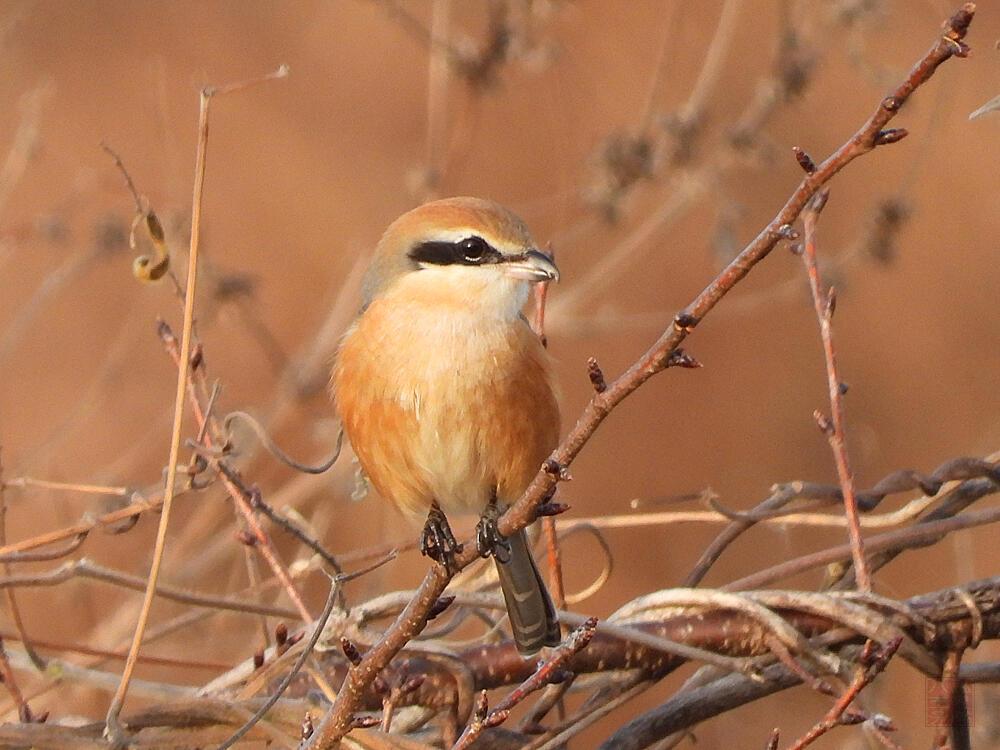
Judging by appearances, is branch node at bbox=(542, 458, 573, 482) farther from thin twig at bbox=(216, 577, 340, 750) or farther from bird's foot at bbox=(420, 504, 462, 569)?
bird's foot at bbox=(420, 504, 462, 569)

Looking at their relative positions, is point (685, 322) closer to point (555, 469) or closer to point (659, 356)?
point (659, 356)

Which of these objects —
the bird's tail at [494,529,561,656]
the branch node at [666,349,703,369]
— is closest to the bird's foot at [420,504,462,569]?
the bird's tail at [494,529,561,656]

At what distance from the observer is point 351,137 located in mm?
6023

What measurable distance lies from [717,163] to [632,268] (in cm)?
175

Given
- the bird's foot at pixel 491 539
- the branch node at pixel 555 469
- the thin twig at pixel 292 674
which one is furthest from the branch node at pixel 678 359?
the thin twig at pixel 292 674

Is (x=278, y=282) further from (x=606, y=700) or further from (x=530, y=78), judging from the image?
(x=606, y=700)

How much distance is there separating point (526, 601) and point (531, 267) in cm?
66

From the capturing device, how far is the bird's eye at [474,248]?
252 cm

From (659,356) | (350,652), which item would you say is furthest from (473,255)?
(659,356)

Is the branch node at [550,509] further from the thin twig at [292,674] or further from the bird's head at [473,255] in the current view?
the bird's head at [473,255]

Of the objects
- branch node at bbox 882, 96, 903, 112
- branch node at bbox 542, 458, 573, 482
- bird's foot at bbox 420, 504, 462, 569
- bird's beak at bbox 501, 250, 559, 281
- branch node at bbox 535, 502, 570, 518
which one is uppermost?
branch node at bbox 882, 96, 903, 112

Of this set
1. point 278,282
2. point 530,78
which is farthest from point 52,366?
point 530,78

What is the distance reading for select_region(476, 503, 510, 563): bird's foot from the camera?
1.91 meters

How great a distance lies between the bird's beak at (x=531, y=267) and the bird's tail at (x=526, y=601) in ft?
1.77
